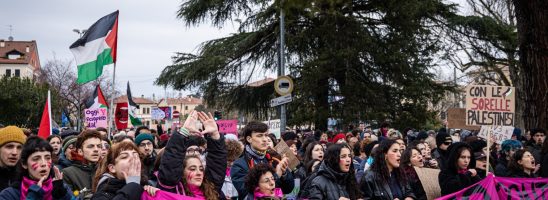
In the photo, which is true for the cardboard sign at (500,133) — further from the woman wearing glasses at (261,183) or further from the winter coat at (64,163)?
the winter coat at (64,163)

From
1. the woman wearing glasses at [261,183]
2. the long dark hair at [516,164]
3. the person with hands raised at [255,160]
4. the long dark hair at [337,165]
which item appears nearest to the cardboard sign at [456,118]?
the long dark hair at [516,164]

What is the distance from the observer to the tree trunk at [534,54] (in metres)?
13.9

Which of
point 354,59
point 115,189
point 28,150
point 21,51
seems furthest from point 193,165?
point 21,51

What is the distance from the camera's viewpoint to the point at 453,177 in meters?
6.94

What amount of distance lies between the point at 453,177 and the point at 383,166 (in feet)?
2.83

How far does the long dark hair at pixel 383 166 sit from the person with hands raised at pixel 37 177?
3393 mm

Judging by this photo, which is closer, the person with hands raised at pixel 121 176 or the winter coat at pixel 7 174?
the person with hands raised at pixel 121 176

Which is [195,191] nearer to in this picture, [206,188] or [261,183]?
[206,188]

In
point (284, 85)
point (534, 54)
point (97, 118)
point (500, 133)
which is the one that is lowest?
point (500, 133)

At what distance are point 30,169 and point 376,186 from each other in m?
3.56

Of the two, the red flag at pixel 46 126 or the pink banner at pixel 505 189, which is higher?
the red flag at pixel 46 126

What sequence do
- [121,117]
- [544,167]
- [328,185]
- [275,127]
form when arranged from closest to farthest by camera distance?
[328,185] → [544,167] → [275,127] → [121,117]

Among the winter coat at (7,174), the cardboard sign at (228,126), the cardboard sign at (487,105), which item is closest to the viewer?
the winter coat at (7,174)

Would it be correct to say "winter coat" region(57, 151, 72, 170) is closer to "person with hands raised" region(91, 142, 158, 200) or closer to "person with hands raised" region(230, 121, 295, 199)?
"person with hands raised" region(230, 121, 295, 199)
